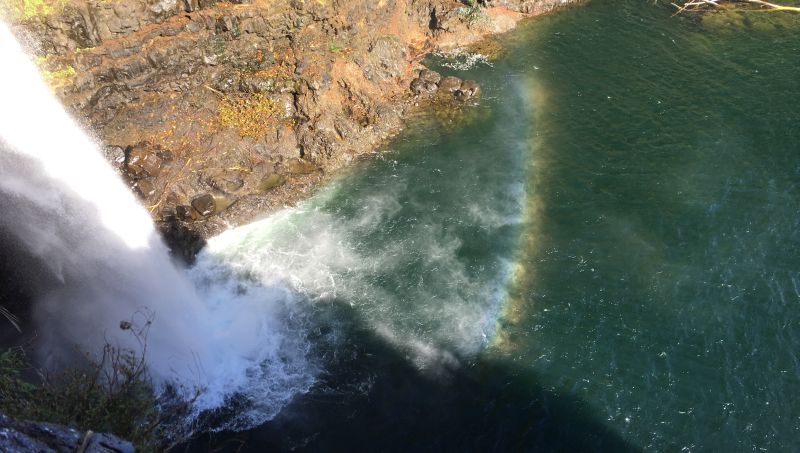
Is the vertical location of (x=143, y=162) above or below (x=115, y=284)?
above

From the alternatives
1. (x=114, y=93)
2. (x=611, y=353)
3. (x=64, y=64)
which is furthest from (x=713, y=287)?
(x=64, y=64)

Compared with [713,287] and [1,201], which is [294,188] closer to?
[1,201]

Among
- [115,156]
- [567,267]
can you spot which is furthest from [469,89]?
[115,156]

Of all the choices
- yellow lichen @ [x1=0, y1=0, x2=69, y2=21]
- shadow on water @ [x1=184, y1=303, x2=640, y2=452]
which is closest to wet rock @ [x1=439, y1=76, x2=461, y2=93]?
shadow on water @ [x1=184, y1=303, x2=640, y2=452]

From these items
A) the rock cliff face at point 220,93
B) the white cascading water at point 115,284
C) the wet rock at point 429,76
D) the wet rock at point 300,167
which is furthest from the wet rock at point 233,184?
the wet rock at point 429,76

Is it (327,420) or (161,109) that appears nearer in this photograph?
(327,420)

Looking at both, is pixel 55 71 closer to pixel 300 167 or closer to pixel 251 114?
pixel 251 114
